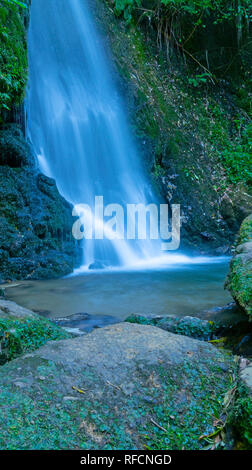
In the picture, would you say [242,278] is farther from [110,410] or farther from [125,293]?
[125,293]

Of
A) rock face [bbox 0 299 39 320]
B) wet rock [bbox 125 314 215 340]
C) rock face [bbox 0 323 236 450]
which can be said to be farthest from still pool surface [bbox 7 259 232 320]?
rock face [bbox 0 323 236 450]

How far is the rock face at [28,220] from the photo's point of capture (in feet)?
20.7

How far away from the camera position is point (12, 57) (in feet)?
20.9

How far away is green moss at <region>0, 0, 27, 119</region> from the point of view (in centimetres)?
587

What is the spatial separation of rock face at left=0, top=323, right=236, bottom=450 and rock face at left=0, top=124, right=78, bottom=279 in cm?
437

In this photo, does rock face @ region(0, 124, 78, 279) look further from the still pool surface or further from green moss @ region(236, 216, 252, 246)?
green moss @ region(236, 216, 252, 246)

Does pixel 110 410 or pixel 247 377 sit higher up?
pixel 247 377

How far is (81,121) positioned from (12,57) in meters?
3.72

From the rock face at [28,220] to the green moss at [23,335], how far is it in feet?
12.1

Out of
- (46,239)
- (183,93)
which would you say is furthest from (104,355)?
(183,93)

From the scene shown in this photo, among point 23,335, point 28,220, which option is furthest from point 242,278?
point 28,220

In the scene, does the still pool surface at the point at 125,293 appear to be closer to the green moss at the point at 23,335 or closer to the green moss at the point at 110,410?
the green moss at the point at 23,335

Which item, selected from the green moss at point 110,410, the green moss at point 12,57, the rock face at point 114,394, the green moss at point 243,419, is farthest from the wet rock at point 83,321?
the green moss at point 12,57
